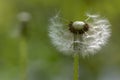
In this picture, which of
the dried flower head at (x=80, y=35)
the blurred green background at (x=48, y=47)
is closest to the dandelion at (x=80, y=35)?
the dried flower head at (x=80, y=35)

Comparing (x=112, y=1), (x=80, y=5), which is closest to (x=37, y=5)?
(x=80, y=5)

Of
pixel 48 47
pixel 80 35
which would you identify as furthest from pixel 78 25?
pixel 48 47

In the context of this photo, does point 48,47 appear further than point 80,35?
Yes

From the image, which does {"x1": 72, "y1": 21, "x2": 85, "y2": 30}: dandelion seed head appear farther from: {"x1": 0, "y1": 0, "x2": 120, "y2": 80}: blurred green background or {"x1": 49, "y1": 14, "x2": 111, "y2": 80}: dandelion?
{"x1": 0, "y1": 0, "x2": 120, "y2": 80}: blurred green background

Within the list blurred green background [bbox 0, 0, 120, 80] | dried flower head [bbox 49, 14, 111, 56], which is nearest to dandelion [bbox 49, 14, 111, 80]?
dried flower head [bbox 49, 14, 111, 56]

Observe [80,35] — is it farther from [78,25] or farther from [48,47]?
[48,47]

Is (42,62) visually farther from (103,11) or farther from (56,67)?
(103,11)

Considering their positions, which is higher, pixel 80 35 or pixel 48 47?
pixel 48 47
